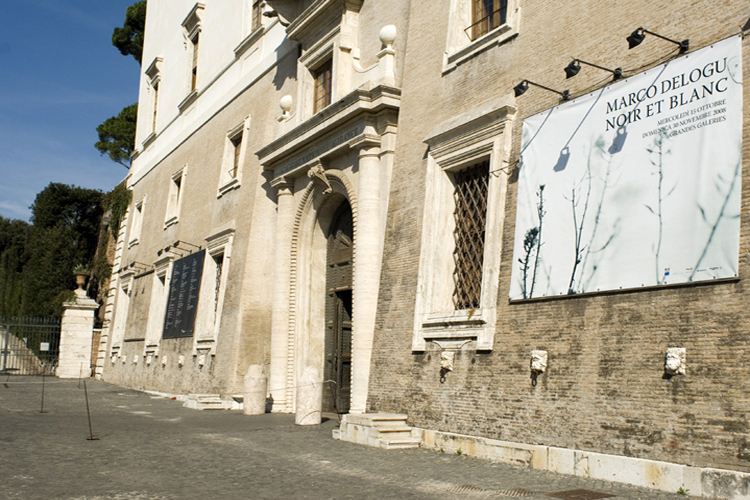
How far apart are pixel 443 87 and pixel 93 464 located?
23.6ft

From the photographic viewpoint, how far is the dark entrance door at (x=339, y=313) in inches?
584

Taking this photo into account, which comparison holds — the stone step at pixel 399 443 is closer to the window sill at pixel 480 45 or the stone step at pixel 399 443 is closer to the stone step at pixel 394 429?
the stone step at pixel 394 429

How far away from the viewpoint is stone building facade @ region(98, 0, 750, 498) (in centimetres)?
738

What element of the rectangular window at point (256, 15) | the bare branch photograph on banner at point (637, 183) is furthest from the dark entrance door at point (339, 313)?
the rectangular window at point (256, 15)

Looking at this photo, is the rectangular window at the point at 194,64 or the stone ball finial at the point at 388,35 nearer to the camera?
the stone ball finial at the point at 388,35

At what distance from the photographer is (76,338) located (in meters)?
28.6

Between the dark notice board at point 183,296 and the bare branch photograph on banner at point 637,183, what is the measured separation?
12.1m

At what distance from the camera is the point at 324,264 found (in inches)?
620

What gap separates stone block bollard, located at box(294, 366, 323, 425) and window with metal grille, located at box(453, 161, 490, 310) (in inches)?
129

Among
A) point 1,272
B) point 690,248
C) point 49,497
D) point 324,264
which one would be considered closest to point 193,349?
point 324,264

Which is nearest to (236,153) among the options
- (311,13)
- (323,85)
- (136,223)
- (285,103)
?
(285,103)

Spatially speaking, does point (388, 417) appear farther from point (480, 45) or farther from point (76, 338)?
point (76, 338)

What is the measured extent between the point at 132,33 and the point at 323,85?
28.4m

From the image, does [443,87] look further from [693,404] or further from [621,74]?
[693,404]
